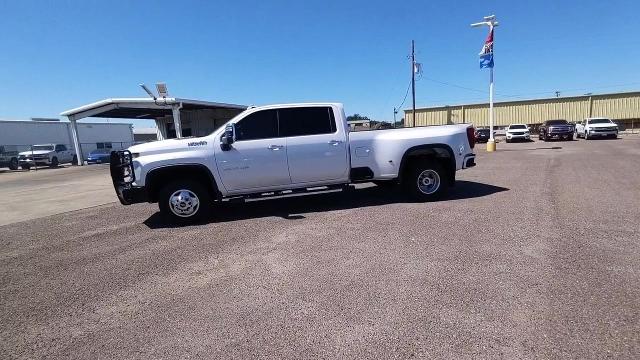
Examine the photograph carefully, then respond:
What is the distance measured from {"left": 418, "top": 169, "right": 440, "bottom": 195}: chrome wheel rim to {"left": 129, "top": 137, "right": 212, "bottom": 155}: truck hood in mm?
4185

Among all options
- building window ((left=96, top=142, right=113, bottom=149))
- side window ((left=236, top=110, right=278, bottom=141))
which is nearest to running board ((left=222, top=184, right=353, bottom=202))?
side window ((left=236, top=110, right=278, bottom=141))

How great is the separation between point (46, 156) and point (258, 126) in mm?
33485

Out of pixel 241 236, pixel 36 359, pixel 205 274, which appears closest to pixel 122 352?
pixel 36 359

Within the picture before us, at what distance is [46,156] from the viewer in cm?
3159

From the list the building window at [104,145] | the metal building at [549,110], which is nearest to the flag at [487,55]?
the metal building at [549,110]

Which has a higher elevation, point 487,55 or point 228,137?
point 487,55

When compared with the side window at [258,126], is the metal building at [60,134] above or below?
above

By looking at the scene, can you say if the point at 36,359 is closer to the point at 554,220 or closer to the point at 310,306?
the point at 310,306

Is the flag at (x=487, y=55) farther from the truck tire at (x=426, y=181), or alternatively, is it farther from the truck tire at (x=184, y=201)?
the truck tire at (x=184, y=201)

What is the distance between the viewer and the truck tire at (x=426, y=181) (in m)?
7.38

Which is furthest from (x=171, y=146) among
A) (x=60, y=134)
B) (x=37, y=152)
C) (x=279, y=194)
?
(x=60, y=134)

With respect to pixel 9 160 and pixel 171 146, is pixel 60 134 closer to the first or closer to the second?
pixel 9 160

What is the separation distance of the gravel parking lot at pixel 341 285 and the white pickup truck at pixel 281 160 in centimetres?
58

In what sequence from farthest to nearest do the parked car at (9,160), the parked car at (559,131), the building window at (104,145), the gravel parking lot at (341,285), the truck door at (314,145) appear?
the building window at (104,145)
the parked car at (9,160)
the parked car at (559,131)
the truck door at (314,145)
the gravel parking lot at (341,285)
